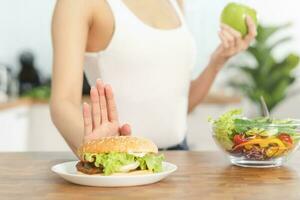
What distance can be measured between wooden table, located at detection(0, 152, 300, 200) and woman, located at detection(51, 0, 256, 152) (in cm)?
19

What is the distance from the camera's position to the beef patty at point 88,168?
4.09 feet

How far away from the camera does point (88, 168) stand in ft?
4.13

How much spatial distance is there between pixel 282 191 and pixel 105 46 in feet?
2.46

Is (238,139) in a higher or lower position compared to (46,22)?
lower

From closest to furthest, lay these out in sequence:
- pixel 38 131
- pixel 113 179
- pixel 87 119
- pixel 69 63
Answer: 1. pixel 113 179
2. pixel 87 119
3. pixel 69 63
4. pixel 38 131

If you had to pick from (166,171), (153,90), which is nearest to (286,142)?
(166,171)

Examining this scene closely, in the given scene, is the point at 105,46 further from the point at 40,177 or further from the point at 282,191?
the point at 282,191

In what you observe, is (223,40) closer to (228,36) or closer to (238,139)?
(228,36)

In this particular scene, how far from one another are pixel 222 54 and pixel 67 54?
49 centimetres

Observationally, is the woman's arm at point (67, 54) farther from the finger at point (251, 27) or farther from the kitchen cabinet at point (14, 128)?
the kitchen cabinet at point (14, 128)

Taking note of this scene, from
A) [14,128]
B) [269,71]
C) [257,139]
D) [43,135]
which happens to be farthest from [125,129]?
[269,71]

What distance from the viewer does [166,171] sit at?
1.27 metres

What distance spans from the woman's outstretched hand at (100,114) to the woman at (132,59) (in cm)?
16

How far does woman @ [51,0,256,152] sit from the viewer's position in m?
1.66
